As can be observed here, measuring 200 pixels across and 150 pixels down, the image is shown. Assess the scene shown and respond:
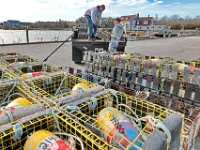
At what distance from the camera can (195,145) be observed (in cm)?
280

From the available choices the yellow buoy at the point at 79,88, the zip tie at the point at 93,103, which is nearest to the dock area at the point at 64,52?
the yellow buoy at the point at 79,88

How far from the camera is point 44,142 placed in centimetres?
172

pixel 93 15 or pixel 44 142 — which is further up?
pixel 93 15

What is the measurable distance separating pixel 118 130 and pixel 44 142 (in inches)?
28.9

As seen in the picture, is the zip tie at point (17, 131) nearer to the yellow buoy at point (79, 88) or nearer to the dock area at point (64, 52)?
the yellow buoy at point (79, 88)

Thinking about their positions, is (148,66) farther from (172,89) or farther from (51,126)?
(51,126)

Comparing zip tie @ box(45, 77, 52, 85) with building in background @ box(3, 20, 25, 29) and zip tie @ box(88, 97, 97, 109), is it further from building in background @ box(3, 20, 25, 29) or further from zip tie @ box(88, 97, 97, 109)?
building in background @ box(3, 20, 25, 29)

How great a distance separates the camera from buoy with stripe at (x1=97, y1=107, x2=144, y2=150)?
5.64 ft

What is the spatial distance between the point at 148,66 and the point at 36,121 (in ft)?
10.7

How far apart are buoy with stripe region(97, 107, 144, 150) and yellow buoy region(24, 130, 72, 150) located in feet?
1.41

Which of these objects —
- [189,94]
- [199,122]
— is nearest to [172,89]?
[189,94]

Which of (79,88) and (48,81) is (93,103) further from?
(48,81)

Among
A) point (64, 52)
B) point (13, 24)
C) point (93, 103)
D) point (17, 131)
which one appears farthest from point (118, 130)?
point (13, 24)

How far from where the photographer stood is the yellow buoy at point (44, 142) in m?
1.65
